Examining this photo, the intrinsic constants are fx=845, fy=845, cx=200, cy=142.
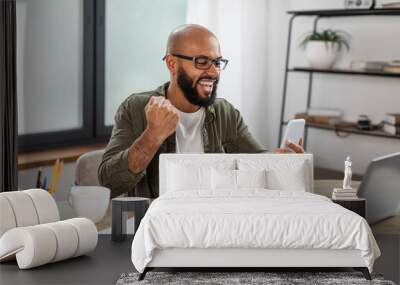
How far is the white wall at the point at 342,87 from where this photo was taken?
20.7 feet

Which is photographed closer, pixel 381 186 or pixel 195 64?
pixel 381 186

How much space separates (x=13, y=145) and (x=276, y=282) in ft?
6.85

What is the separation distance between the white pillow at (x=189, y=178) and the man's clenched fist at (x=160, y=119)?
0.27 meters

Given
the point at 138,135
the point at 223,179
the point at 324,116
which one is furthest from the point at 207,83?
the point at 324,116

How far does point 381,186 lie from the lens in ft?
14.4

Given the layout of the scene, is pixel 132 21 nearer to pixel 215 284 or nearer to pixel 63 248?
pixel 63 248

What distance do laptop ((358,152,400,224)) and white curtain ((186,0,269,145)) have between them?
2499 millimetres

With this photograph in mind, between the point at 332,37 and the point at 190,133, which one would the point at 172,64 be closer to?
the point at 190,133

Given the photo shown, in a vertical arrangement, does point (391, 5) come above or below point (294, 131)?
above

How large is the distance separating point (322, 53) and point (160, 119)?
2265 mm

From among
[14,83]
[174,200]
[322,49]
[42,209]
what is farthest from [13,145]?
[322,49]

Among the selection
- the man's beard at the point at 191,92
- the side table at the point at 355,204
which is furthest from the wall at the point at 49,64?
the side table at the point at 355,204

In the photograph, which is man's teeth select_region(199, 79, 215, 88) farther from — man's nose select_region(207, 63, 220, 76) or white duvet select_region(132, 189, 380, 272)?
white duvet select_region(132, 189, 380, 272)

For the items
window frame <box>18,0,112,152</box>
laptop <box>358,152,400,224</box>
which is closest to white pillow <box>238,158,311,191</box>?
laptop <box>358,152,400,224</box>
